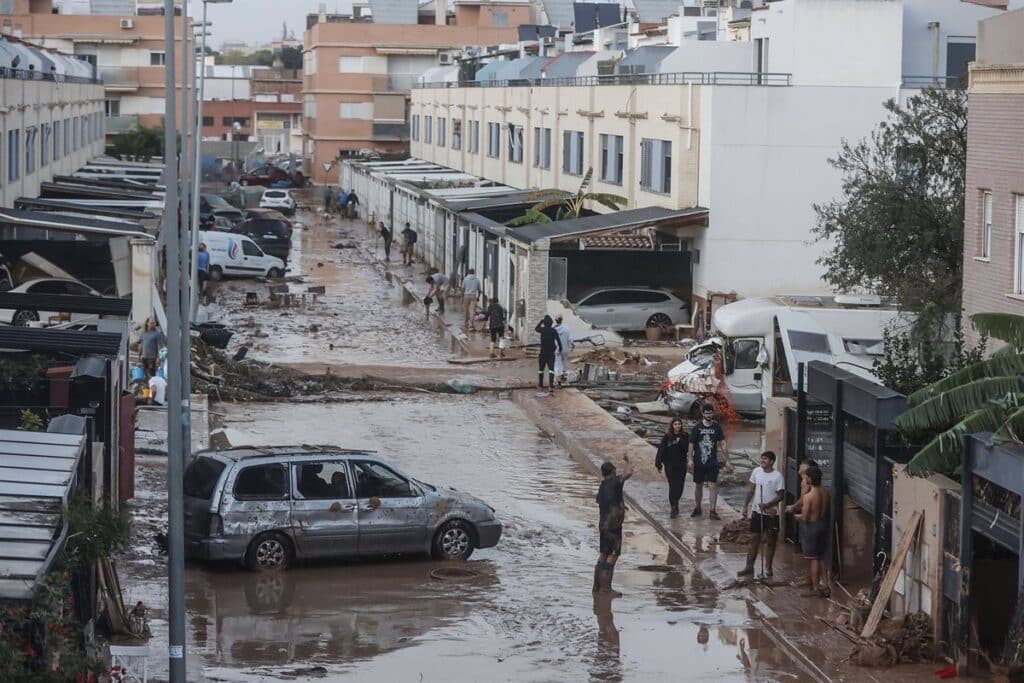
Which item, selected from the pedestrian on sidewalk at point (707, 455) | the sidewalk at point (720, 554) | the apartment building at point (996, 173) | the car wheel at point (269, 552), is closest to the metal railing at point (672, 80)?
the sidewalk at point (720, 554)

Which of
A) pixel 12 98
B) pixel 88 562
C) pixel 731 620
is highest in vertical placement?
pixel 12 98

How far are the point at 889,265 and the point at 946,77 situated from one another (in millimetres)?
14729

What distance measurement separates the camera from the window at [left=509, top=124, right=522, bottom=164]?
5853 centimetres

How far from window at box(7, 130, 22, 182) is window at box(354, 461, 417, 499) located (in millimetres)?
26048

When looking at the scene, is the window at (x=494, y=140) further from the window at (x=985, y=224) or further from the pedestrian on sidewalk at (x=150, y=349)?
the window at (x=985, y=224)

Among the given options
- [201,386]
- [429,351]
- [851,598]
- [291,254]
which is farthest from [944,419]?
[291,254]

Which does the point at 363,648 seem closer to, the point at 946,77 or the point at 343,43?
the point at 946,77

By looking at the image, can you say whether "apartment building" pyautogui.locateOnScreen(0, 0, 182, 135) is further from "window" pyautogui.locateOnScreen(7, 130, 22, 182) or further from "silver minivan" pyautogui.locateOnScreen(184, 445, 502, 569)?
"silver minivan" pyautogui.locateOnScreen(184, 445, 502, 569)

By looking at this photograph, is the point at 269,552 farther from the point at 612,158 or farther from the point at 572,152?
the point at 572,152

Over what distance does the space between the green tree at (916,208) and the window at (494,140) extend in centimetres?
3560

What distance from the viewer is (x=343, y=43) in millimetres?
94062

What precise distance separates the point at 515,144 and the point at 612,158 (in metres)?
14.7

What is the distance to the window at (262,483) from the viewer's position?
16719mm

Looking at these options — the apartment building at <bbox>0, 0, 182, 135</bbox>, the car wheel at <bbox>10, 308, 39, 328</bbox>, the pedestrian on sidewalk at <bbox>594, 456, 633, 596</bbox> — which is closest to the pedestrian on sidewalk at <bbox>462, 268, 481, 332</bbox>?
the car wheel at <bbox>10, 308, 39, 328</bbox>
